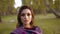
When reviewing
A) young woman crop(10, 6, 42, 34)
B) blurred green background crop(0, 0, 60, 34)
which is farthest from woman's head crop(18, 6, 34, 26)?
blurred green background crop(0, 0, 60, 34)

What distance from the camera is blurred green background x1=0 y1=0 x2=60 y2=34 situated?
4.99 ft

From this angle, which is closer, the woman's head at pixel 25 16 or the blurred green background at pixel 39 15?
the woman's head at pixel 25 16

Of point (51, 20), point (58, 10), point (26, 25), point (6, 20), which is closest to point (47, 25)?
point (51, 20)

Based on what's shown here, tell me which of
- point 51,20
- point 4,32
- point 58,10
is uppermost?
point 58,10

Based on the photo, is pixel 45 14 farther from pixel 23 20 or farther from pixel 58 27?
pixel 23 20

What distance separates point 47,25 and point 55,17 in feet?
0.42

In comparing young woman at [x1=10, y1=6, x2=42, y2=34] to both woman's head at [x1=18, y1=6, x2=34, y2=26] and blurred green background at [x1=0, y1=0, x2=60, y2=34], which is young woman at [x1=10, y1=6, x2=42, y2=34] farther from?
blurred green background at [x1=0, y1=0, x2=60, y2=34]

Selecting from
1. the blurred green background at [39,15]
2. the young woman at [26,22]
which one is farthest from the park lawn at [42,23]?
the young woman at [26,22]

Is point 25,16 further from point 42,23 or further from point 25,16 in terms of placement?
point 42,23

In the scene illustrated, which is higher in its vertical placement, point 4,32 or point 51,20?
point 51,20

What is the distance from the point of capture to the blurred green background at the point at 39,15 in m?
1.52

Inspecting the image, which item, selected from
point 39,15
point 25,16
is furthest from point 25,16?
point 39,15

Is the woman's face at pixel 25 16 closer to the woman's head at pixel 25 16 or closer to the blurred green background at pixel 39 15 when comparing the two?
the woman's head at pixel 25 16

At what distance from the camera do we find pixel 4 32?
59.9 inches
